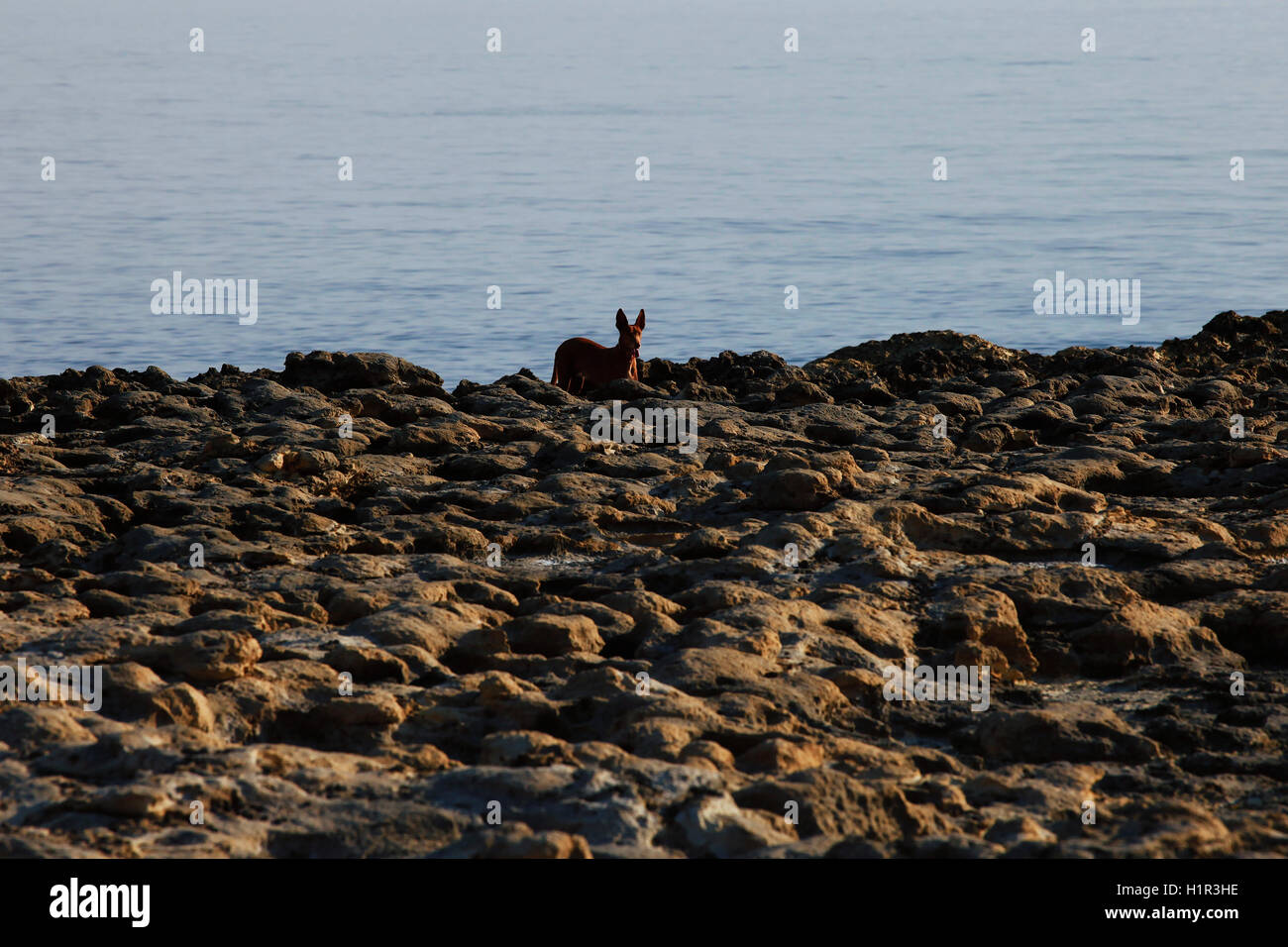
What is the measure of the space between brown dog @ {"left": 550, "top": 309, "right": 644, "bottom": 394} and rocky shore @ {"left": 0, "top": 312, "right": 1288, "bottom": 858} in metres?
1.15

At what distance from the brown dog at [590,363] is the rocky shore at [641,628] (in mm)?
1148

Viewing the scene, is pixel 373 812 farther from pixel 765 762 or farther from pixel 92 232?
pixel 92 232

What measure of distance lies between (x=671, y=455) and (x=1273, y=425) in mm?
4111

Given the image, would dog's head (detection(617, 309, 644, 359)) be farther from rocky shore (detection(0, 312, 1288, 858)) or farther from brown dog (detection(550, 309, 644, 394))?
rocky shore (detection(0, 312, 1288, 858))

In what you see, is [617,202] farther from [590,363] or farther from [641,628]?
[641,628]

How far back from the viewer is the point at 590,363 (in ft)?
39.3

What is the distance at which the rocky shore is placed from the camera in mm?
5082

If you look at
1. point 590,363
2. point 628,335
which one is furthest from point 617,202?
point 590,363

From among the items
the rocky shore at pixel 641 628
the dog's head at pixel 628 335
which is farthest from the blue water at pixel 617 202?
the rocky shore at pixel 641 628

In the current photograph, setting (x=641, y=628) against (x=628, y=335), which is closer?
(x=641, y=628)

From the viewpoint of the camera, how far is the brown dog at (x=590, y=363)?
39.3 ft

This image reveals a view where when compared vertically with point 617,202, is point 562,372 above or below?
below

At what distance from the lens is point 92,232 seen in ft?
85.8

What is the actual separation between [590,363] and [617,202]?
18416mm
